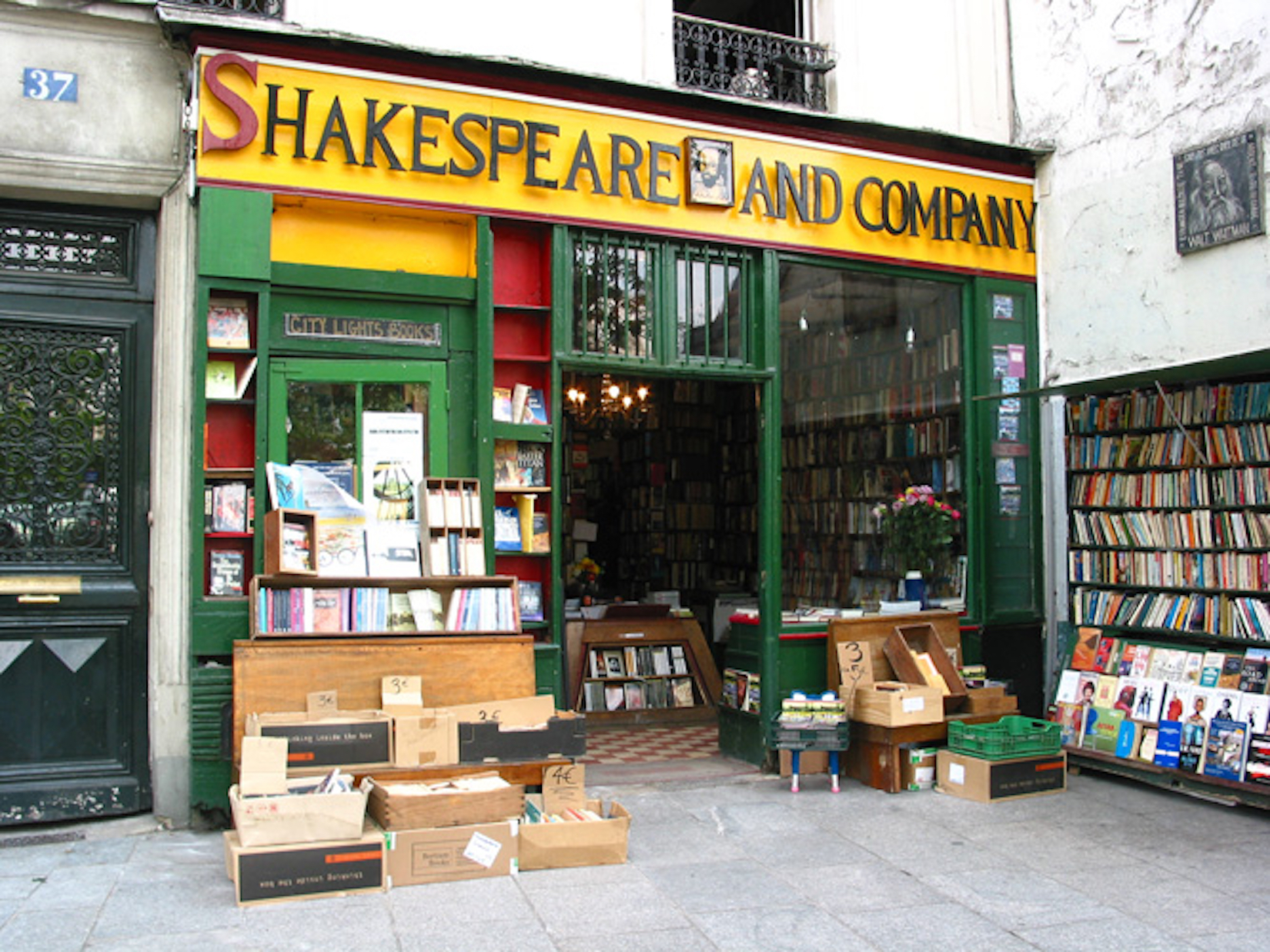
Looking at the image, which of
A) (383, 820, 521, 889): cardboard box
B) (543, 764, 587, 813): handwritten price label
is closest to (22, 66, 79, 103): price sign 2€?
(383, 820, 521, 889): cardboard box

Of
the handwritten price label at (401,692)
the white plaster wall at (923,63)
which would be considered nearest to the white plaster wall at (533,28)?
the white plaster wall at (923,63)

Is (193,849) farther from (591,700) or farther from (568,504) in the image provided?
(568,504)

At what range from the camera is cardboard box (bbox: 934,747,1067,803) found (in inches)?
278

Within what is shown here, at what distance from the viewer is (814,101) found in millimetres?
8578

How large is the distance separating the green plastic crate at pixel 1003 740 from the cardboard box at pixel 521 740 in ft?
8.80

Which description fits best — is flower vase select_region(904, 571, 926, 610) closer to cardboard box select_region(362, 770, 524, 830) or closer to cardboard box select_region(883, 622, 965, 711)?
cardboard box select_region(883, 622, 965, 711)

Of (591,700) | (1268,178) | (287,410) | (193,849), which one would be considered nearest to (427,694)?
(193,849)

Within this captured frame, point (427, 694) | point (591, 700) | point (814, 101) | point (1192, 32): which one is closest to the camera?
point (427, 694)

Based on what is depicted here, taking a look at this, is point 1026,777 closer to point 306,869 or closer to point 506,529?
point 506,529

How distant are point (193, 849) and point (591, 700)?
4.16 metres

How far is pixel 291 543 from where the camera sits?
624 cm

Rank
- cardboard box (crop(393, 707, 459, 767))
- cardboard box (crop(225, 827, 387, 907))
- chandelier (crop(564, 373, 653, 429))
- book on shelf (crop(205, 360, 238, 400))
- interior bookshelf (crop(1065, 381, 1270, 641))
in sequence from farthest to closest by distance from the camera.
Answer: chandelier (crop(564, 373, 653, 429)) → interior bookshelf (crop(1065, 381, 1270, 641)) → book on shelf (crop(205, 360, 238, 400)) → cardboard box (crop(393, 707, 459, 767)) → cardboard box (crop(225, 827, 387, 907))

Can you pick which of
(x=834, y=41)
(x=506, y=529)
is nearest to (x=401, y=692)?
(x=506, y=529)

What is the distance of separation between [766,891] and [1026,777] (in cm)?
264
